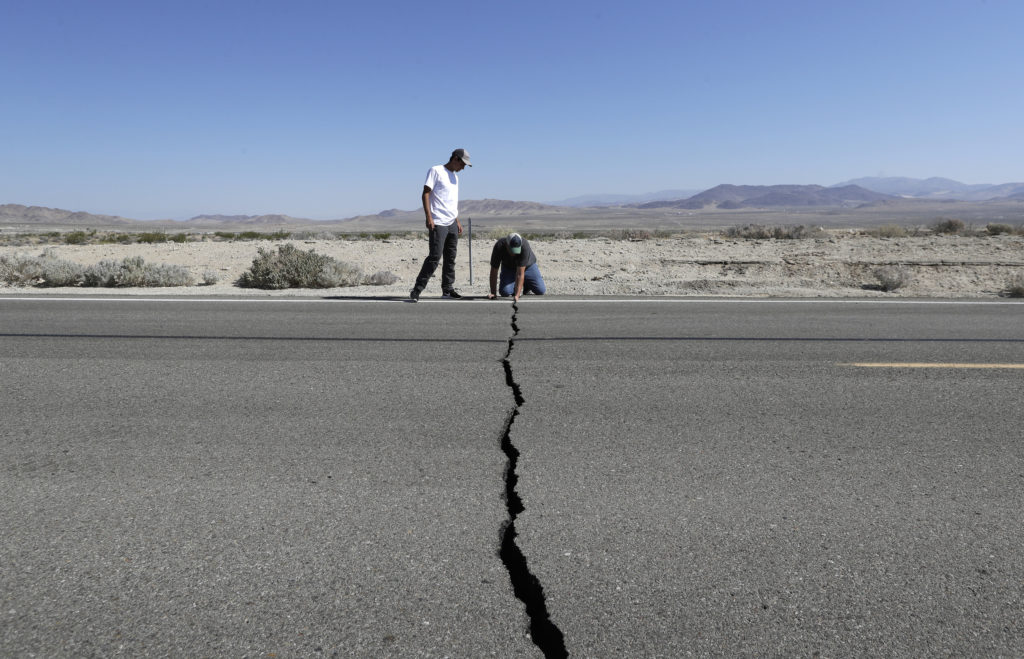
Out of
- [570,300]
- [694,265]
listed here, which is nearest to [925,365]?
[570,300]

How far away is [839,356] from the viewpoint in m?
6.68

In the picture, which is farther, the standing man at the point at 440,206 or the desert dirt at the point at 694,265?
the desert dirt at the point at 694,265

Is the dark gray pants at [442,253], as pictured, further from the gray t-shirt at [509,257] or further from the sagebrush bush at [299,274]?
the sagebrush bush at [299,274]

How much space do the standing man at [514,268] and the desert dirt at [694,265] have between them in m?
0.72

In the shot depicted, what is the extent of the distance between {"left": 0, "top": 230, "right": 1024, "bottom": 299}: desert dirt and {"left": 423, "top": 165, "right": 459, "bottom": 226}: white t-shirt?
1558 millimetres

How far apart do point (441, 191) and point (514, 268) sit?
4.80ft

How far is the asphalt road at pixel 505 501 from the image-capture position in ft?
8.50

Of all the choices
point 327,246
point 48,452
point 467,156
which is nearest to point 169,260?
point 327,246

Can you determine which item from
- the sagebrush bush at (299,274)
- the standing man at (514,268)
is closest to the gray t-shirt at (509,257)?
the standing man at (514,268)

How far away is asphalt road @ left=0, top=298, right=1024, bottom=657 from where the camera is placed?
259 centimetres

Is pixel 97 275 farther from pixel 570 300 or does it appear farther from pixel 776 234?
pixel 776 234

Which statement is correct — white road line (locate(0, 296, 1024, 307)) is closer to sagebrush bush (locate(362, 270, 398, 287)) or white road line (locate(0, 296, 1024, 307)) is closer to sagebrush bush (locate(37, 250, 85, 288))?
sagebrush bush (locate(37, 250, 85, 288))

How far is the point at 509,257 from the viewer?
35.1 ft

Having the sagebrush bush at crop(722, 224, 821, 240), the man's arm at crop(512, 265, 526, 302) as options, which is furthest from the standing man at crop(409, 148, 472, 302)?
the sagebrush bush at crop(722, 224, 821, 240)
